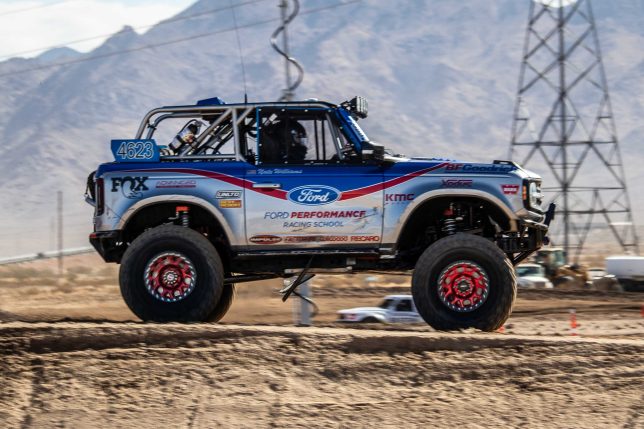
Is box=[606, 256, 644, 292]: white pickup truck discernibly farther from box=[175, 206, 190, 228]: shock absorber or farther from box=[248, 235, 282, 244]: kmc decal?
box=[175, 206, 190, 228]: shock absorber

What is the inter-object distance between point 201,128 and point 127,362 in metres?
3.25

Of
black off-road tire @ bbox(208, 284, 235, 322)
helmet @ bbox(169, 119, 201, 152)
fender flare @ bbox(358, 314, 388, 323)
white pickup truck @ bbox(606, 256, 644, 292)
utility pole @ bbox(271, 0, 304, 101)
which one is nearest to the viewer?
helmet @ bbox(169, 119, 201, 152)

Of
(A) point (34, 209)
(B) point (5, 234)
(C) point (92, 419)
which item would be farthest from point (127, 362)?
(A) point (34, 209)

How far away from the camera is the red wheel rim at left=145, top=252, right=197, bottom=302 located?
33.6 feet

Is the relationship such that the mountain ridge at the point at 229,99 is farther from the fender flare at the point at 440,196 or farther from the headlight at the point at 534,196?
the fender flare at the point at 440,196

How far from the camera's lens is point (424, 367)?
8500mm

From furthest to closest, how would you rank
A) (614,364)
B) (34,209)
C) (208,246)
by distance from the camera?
1. (34,209)
2. (208,246)
3. (614,364)

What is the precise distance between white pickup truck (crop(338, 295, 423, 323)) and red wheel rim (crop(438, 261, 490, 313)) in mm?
13459

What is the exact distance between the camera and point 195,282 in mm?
10227

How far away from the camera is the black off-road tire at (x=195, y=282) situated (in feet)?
33.4

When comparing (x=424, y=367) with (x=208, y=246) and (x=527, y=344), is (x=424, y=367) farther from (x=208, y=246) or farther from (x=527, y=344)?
(x=208, y=246)

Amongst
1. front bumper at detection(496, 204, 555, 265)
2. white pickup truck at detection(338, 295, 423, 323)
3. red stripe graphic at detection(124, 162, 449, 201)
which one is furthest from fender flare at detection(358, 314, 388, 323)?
red stripe graphic at detection(124, 162, 449, 201)

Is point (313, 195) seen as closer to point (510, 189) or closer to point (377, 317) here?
point (510, 189)

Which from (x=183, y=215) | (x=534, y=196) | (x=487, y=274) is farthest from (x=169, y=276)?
(x=534, y=196)
